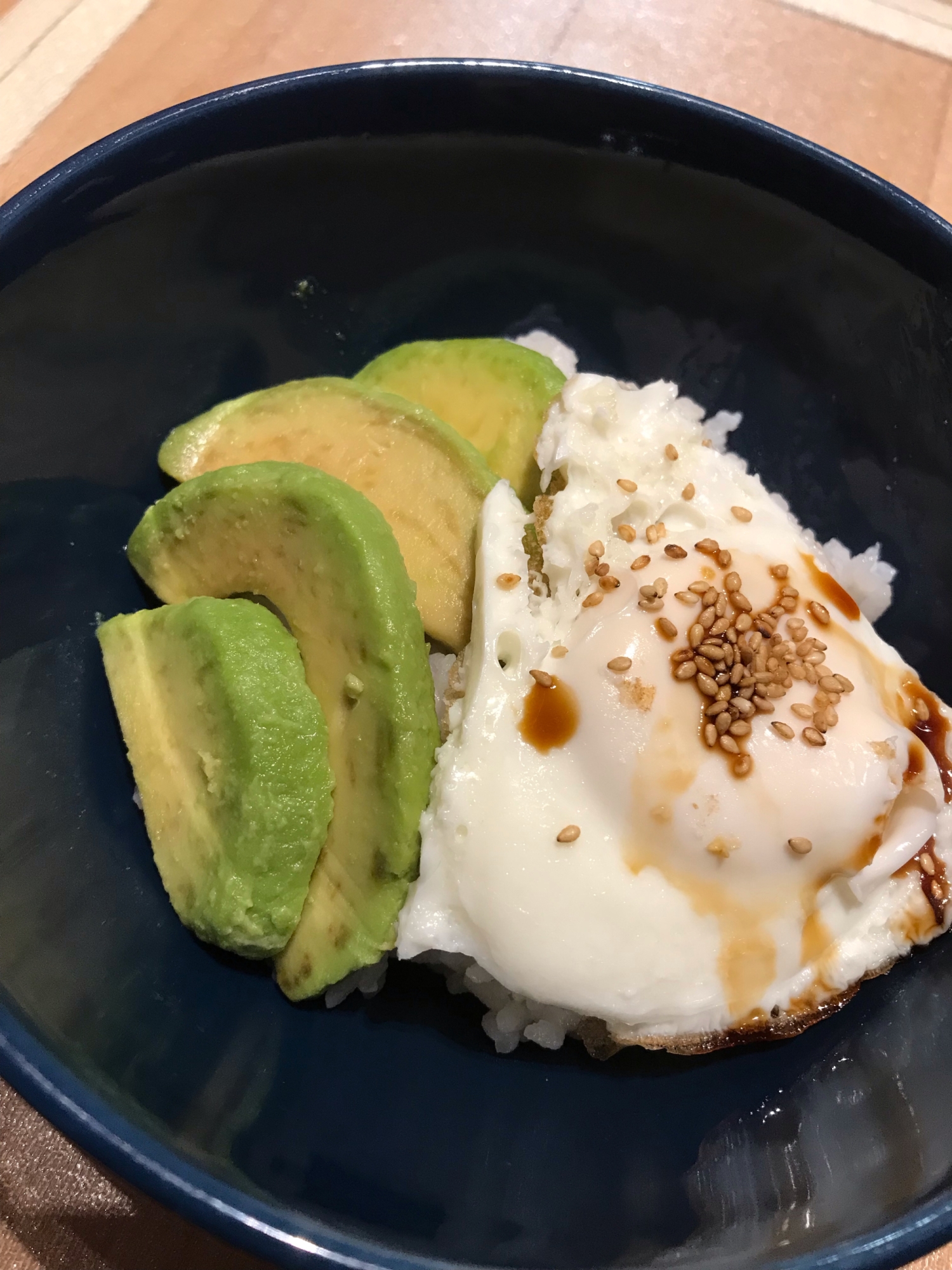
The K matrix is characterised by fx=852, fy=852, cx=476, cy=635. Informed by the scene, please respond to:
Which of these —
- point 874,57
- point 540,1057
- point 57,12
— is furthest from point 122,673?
point 874,57

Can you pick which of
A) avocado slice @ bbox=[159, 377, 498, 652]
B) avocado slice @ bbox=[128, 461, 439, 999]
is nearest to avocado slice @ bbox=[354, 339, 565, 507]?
avocado slice @ bbox=[159, 377, 498, 652]

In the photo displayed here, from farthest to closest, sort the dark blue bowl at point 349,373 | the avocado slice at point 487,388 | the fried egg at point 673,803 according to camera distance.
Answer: the avocado slice at point 487,388 → the fried egg at point 673,803 → the dark blue bowl at point 349,373

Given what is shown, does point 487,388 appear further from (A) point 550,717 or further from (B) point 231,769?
(B) point 231,769

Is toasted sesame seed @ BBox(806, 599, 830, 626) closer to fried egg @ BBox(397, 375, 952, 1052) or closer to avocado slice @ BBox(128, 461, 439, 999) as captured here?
fried egg @ BBox(397, 375, 952, 1052)

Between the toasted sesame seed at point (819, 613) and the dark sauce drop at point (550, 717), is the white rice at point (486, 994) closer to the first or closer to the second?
the dark sauce drop at point (550, 717)

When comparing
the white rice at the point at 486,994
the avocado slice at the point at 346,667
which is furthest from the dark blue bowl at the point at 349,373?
the avocado slice at the point at 346,667

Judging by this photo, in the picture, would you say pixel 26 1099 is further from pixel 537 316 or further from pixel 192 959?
pixel 537 316

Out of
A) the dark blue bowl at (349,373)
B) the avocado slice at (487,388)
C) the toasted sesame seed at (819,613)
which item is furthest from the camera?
the avocado slice at (487,388)
